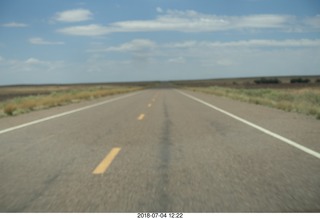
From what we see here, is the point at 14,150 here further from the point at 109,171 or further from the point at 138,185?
the point at 138,185

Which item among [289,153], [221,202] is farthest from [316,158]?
[221,202]

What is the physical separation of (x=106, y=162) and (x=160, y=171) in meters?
1.27

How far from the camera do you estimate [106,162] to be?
8062 millimetres

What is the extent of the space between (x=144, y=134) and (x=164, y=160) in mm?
3875

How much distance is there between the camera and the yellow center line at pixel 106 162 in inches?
291

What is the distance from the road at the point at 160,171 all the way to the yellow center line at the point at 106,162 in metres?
0.02

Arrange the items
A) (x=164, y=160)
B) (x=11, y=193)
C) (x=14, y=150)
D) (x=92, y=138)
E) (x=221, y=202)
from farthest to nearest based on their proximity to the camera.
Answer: (x=92, y=138), (x=14, y=150), (x=164, y=160), (x=11, y=193), (x=221, y=202)

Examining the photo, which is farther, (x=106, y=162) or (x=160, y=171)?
(x=106, y=162)

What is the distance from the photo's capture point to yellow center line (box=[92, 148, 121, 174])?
7379mm

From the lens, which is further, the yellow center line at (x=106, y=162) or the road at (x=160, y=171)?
the yellow center line at (x=106, y=162)

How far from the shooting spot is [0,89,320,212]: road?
543 centimetres

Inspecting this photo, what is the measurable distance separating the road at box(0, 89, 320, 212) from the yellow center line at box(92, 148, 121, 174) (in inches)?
0.6

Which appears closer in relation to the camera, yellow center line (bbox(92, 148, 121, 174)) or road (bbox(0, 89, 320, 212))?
road (bbox(0, 89, 320, 212))

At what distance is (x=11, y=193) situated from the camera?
5973 millimetres
